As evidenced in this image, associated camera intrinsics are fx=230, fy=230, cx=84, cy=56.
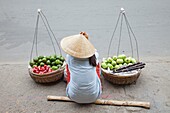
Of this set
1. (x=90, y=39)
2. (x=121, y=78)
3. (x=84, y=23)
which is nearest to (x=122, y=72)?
(x=121, y=78)

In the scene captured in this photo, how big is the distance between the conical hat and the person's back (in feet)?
0.32

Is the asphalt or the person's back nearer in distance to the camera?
the person's back

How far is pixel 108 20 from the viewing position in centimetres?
591

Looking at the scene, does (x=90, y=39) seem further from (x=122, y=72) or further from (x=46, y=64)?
(x=122, y=72)

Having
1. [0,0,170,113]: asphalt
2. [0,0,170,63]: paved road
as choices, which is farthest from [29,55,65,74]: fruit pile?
[0,0,170,63]: paved road

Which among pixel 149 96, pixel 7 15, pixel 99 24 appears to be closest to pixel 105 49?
pixel 99 24

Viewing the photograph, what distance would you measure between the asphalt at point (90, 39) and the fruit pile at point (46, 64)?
240 millimetres

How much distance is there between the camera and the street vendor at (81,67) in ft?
8.30

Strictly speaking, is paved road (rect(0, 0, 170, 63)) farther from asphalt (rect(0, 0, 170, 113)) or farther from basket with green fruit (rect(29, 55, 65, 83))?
basket with green fruit (rect(29, 55, 65, 83))

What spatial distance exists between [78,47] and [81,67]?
233mm

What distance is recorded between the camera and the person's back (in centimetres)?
260

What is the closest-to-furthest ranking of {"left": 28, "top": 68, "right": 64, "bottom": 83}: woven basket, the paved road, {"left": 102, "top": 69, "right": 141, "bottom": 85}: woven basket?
1. {"left": 102, "top": 69, "right": 141, "bottom": 85}: woven basket
2. {"left": 28, "top": 68, "right": 64, "bottom": 83}: woven basket
3. the paved road

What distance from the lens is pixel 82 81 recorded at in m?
2.64

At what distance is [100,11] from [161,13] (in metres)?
1.70
